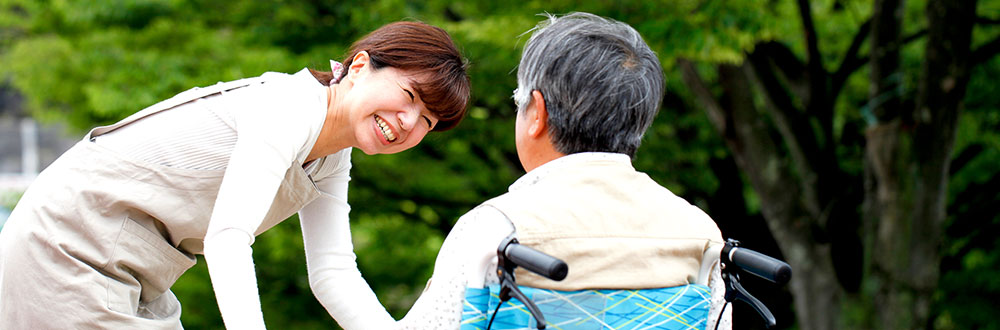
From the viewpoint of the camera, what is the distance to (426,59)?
1.93 meters

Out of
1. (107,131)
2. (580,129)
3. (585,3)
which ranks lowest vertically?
(585,3)

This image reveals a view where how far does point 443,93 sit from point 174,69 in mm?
4838

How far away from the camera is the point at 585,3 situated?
14.6 ft

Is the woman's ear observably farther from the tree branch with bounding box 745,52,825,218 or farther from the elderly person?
the tree branch with bounding box 745,52,825,218

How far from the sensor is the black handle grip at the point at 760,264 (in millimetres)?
1495

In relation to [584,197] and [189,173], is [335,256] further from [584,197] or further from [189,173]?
[584,197]

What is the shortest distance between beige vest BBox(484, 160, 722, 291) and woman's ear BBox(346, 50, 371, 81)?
55 centimetres

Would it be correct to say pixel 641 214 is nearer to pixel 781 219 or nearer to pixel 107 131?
pixel 107 131

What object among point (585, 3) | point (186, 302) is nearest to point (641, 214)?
point (585, 3)

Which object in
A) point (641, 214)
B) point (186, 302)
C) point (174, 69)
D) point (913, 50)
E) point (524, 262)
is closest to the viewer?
point (524, 262)

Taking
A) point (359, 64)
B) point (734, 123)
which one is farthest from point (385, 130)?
point (734, 123)

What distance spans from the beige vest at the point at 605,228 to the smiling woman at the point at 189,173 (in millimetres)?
482

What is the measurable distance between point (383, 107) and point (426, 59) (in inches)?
5.5

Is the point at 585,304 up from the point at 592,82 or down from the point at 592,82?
down
